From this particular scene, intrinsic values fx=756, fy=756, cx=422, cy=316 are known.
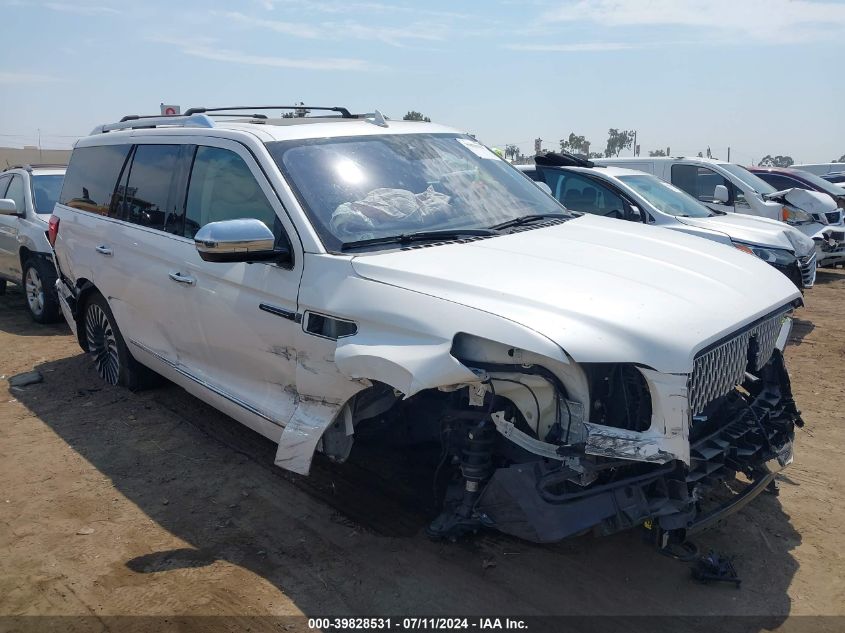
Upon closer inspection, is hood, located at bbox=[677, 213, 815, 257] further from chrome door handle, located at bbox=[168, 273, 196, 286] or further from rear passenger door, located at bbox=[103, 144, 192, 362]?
chrome door handle, located at bbox=[168, 273, 196, 286]

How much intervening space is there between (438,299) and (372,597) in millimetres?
→ 1339

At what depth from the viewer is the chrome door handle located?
171 inches

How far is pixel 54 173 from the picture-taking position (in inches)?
373

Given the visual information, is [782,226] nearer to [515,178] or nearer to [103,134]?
[515,178]

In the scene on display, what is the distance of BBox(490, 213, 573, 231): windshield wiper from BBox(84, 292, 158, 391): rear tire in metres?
3.14

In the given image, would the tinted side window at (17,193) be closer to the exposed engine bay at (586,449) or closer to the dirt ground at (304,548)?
the dirt ground at (304,548)

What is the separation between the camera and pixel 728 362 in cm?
323

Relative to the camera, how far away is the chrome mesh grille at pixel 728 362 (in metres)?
3.01


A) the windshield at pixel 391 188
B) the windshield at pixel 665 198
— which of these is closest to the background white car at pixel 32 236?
the windshield at pixel 391 188

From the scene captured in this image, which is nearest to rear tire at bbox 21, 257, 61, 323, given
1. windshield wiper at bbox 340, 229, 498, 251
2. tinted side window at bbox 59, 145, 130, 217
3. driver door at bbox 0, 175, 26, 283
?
driver door at bbox 0, 175, 26, 283

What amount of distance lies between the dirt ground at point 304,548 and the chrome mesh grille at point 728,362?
88cm

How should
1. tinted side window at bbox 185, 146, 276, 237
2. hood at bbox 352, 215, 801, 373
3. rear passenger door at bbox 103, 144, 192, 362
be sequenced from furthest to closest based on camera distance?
rear passenger door at bbox 103, 144, 192, 362
tinted side window at bbox 185, 146, 276, 237
hood at bbox 352, 215, 801, 373

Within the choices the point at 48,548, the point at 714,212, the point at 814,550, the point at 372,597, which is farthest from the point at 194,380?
the point at 714,212

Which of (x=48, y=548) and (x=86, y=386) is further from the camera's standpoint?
(x=86, y=386)
